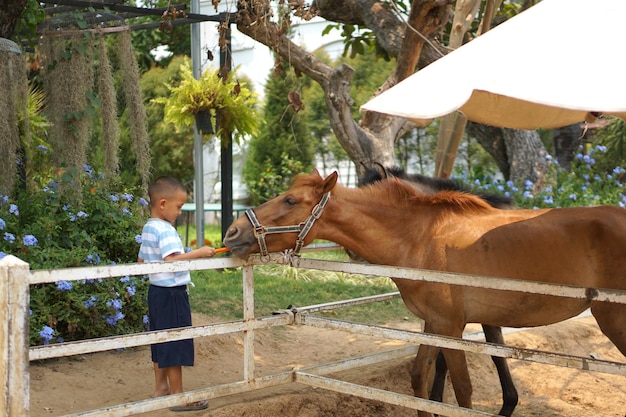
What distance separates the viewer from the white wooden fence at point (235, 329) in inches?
127

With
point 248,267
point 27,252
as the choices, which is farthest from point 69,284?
point 248,267

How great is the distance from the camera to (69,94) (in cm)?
596

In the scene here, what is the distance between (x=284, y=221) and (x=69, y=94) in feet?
8.20

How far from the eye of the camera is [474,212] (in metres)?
4.78

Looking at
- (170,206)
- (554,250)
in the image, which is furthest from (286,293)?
(554,250)

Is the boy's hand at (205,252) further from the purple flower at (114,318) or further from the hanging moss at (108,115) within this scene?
the hanging moss at (108,115)

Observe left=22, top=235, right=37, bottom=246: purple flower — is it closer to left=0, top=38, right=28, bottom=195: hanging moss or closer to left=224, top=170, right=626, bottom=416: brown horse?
left=0, top=38, right=28, bottom=195: hanging moss

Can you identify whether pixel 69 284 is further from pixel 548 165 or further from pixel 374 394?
pixel 548 165

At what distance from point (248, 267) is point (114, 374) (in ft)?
6.13

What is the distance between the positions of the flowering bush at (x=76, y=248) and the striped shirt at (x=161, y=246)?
101cm

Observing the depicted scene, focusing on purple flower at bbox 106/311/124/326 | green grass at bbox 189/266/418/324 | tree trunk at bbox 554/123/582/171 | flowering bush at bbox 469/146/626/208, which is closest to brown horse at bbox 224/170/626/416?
purple flower at bbox 106/311/124/326

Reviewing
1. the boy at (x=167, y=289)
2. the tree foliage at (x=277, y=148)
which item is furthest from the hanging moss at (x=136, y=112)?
the tree foliage at (x=277, y=148)

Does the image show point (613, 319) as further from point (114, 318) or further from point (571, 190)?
point (571, 190)

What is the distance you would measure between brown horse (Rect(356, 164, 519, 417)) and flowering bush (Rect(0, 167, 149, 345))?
194cm
